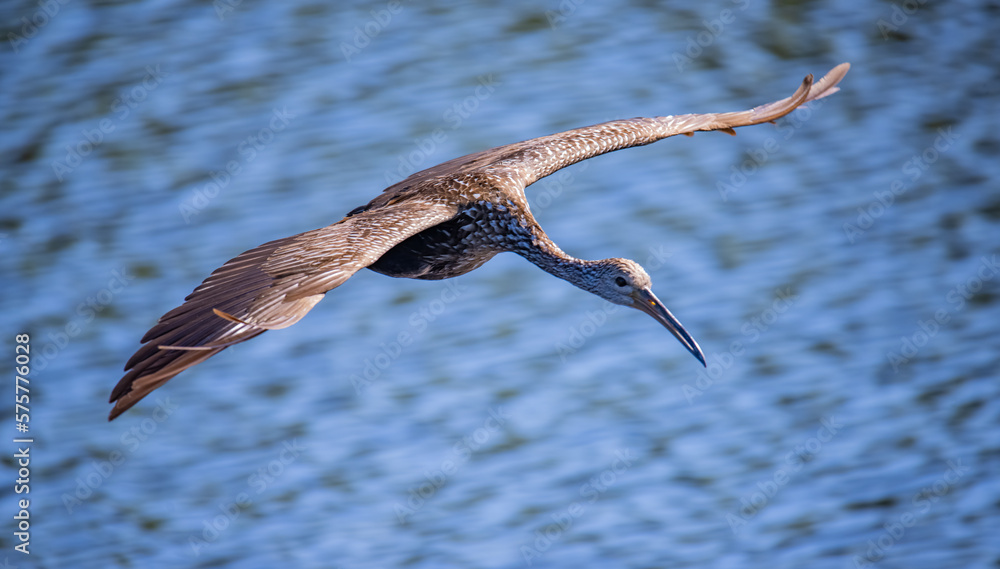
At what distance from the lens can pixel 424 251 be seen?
7828 mm

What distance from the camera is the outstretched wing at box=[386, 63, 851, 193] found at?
8.20m

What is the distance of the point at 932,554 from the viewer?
349 inches

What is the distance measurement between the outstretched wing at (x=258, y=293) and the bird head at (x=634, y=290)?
101cm

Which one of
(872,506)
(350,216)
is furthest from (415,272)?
(872,506)

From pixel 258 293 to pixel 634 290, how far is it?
219 cm

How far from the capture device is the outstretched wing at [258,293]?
566 centimetres

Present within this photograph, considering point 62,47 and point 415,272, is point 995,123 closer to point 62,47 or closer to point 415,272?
point 415,272

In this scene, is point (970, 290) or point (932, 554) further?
point (970, 290)

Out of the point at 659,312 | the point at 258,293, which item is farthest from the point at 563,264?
the point at 258,293

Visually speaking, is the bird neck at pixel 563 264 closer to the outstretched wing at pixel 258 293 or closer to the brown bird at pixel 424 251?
the brown bird at pixel 424 251

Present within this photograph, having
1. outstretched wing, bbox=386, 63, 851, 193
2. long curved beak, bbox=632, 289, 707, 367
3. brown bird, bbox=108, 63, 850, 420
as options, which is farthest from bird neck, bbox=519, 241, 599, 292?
outstretched wing, bbox=386, 63, 851, 193

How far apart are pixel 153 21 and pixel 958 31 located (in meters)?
8.41

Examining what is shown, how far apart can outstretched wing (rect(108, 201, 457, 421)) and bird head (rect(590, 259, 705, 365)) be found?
101 cm

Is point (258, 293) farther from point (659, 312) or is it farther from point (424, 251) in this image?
point (659, 312)
